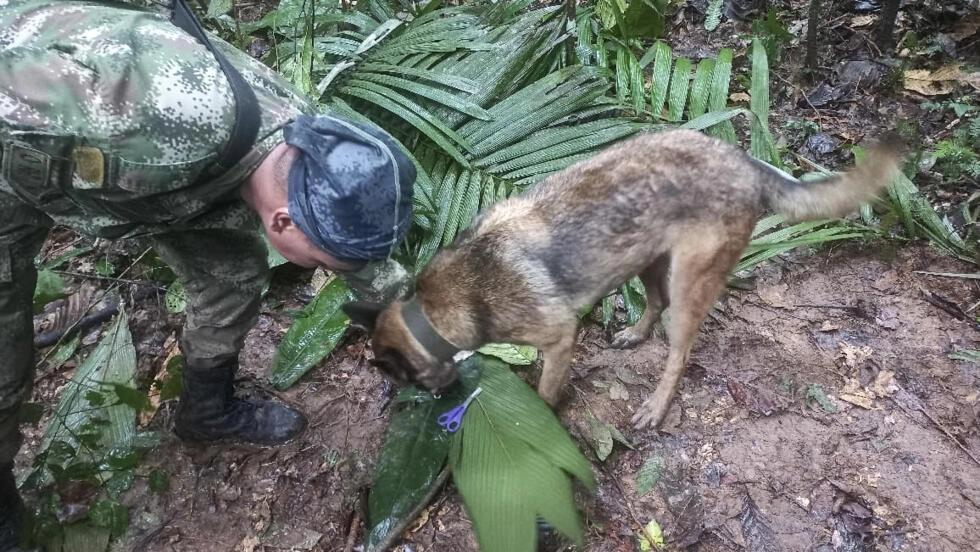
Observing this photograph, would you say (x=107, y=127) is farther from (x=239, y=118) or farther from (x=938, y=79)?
(x=938, y=79)

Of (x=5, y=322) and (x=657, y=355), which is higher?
(x=5, y=322)

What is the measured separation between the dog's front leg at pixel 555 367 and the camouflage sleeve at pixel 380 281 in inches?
31.1

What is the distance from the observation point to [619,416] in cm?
347

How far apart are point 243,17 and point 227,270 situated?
4.87 m

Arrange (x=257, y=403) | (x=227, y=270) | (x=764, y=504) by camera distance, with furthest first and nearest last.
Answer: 1. (x=257, y=403)
2. (x=764, y=504)
3. (x=227, y=270)

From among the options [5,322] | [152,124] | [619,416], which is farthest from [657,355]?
[5,322]

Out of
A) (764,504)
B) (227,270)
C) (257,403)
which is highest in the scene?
(227,270)

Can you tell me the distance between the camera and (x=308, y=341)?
11.8 ft

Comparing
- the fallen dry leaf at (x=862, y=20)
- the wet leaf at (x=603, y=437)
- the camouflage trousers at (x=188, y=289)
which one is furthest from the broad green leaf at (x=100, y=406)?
the fallen dry leaf at (x=862, y=20)

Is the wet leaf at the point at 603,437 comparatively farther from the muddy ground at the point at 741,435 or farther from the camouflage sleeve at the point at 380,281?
the camouflage sleeve at the point at 380,281

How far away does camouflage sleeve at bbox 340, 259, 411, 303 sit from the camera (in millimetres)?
2432

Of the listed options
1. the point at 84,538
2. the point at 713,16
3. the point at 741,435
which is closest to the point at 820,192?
the point at 741,435

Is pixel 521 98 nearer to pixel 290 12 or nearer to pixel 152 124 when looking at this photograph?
pixel 290 12

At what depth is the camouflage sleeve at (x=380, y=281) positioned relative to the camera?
95.7 inches
